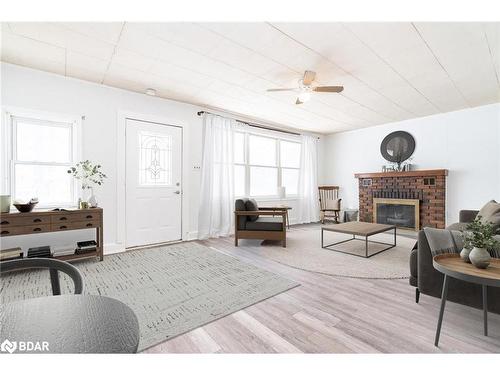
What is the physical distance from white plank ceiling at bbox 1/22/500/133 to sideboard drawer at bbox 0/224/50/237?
6.33 feet

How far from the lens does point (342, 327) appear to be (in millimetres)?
1711

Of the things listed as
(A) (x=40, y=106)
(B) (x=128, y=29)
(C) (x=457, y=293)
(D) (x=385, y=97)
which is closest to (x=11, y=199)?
(A) (x=40, y=106)

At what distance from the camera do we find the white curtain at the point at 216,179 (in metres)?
4.58

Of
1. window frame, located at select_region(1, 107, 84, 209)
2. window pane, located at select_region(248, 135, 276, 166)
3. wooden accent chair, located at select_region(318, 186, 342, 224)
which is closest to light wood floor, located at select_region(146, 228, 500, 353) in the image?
window frame, located at select_region(1, 107, 84, 209)

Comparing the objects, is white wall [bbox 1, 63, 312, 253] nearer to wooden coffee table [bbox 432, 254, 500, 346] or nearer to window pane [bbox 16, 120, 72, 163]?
window pane [bbox 16, 120, 72, 163]

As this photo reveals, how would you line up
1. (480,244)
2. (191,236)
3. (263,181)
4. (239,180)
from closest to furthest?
(480,244) → (191,236) → (239,180) → (263,181)

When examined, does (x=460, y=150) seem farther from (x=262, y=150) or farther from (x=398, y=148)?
(x=262, y=150)

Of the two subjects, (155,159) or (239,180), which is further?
(239,180)

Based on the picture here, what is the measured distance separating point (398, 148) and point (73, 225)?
21.0ft

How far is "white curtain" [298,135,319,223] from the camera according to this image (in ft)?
21.3

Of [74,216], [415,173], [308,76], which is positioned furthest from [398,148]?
[74,216]

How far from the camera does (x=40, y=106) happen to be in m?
3.15

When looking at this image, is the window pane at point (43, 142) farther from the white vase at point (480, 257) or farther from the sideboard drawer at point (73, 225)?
the white vase at point (480, 257)
